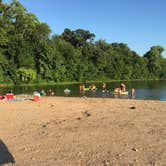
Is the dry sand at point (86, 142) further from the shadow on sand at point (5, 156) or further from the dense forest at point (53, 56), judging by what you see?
the dense forest at point (53, 56)

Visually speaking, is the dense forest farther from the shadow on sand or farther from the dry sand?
the shadow on sand

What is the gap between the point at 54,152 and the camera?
9797 mm

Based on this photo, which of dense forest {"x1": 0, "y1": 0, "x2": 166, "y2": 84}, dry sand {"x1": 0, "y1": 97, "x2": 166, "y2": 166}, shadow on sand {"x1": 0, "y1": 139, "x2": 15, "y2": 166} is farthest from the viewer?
dense forest {"x1": 0, "y1": 0, "x2": 166, "y2": 84}

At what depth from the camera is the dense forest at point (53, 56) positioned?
81.9 meters

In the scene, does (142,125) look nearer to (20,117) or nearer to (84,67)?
(20,117)

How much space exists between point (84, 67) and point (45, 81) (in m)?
17.5

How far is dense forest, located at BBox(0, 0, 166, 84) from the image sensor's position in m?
81.9

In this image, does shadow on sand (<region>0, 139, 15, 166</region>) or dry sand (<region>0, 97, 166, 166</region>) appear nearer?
dry sand (<region>0, 97, 166, 166</region>)

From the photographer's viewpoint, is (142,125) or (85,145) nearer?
(85,145)

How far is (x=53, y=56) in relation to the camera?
9200 centimetres

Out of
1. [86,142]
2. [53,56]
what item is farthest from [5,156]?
[53,56]

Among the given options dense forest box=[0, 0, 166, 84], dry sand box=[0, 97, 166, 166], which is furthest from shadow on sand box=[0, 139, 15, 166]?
dense forest box=[0, 0, 166, 84]

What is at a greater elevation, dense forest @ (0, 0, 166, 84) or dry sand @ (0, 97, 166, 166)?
dense forest @ (0, 0, 166, 84)

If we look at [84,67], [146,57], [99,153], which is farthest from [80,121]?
[146,57]
